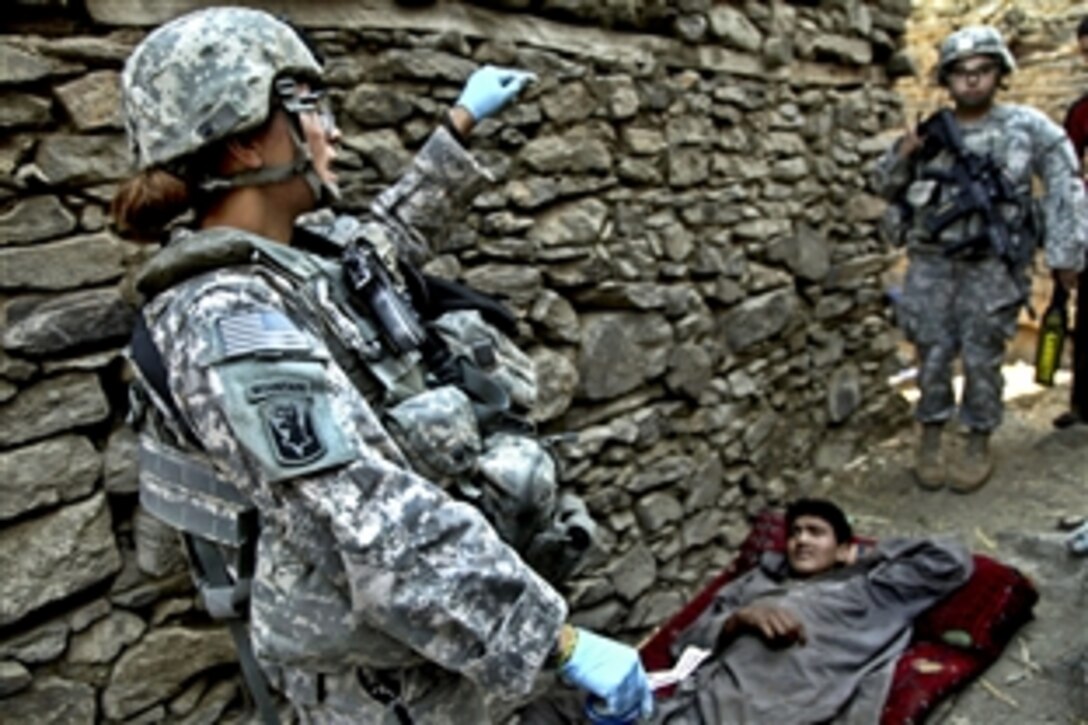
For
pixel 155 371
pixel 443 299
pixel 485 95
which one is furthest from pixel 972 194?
pixel 155 371

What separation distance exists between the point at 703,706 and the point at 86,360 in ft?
6.68

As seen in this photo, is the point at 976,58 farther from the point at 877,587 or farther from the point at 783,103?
the point at 877,587

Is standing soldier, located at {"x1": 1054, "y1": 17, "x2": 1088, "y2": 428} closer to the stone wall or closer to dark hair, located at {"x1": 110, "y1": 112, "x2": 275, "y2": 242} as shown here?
the stone wall

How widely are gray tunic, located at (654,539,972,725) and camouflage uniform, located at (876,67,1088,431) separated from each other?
1.15 m

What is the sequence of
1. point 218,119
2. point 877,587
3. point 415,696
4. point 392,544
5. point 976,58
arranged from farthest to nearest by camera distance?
point 976,58 → point 877,587 → point 415,696 → point 218,119 → point 392,544

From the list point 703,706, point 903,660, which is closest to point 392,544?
point 703,706

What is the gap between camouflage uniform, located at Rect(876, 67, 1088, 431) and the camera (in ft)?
13.2

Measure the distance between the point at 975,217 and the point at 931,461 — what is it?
1.24m

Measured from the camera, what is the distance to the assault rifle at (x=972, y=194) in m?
4.02

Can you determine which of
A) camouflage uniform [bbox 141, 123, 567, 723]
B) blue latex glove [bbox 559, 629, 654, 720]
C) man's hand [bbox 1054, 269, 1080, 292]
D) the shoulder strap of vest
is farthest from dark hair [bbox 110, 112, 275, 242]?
man's hand [bbox 1054, 269, 1080, 292]

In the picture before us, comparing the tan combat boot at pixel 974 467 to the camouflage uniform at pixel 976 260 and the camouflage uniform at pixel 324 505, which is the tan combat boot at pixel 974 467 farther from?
the camouflage uniform at pixel 324 505

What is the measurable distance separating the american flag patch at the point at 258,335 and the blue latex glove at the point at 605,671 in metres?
0.67

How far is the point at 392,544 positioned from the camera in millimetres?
1306

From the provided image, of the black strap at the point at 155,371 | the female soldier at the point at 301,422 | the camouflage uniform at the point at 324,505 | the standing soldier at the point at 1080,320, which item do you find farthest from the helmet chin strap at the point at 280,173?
the standing soldier at the point at 1080,320
